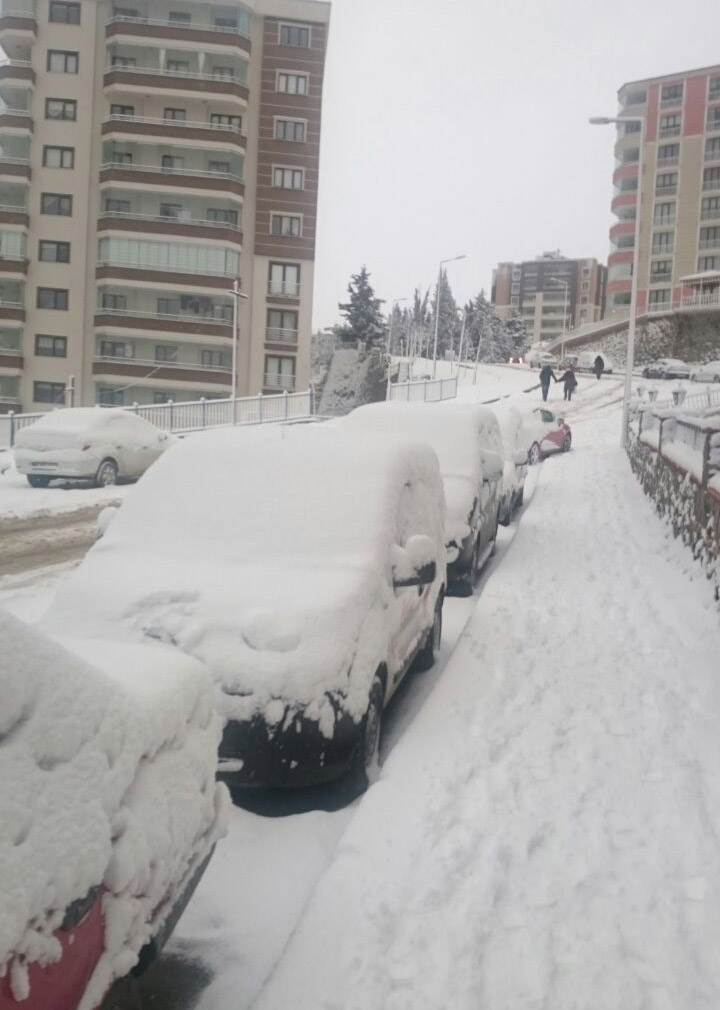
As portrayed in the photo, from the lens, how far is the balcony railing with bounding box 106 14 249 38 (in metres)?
50.8

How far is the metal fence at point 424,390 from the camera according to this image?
1742 inches

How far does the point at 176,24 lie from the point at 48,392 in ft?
66.0

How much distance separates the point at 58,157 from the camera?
51.0 metres

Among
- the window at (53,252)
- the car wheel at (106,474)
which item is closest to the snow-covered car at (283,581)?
the car wheel at (106,474)

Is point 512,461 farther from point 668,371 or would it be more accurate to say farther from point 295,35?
point 668,371

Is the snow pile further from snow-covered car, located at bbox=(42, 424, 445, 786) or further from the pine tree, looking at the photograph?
the pine tree

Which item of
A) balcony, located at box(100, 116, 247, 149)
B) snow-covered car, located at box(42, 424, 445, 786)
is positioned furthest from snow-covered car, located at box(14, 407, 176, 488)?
balcony, located at box(100, 116, 247, 149)

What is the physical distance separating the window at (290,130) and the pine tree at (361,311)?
2411 cm

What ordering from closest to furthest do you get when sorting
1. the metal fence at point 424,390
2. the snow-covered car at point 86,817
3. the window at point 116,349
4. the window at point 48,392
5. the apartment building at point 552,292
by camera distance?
the snow-covered car at point 86,817, the metal fence at point 424,390, the window at point 48,392, the window at point 116,349, the apartment building at point 552,292

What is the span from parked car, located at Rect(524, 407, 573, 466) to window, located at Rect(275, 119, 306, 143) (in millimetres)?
30723

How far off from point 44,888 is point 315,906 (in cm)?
193

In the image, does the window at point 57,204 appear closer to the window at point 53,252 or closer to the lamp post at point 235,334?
the window at point 53,252

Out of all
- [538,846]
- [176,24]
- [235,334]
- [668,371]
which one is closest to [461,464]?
[538,846]

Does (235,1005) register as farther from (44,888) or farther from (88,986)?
(44,888)
